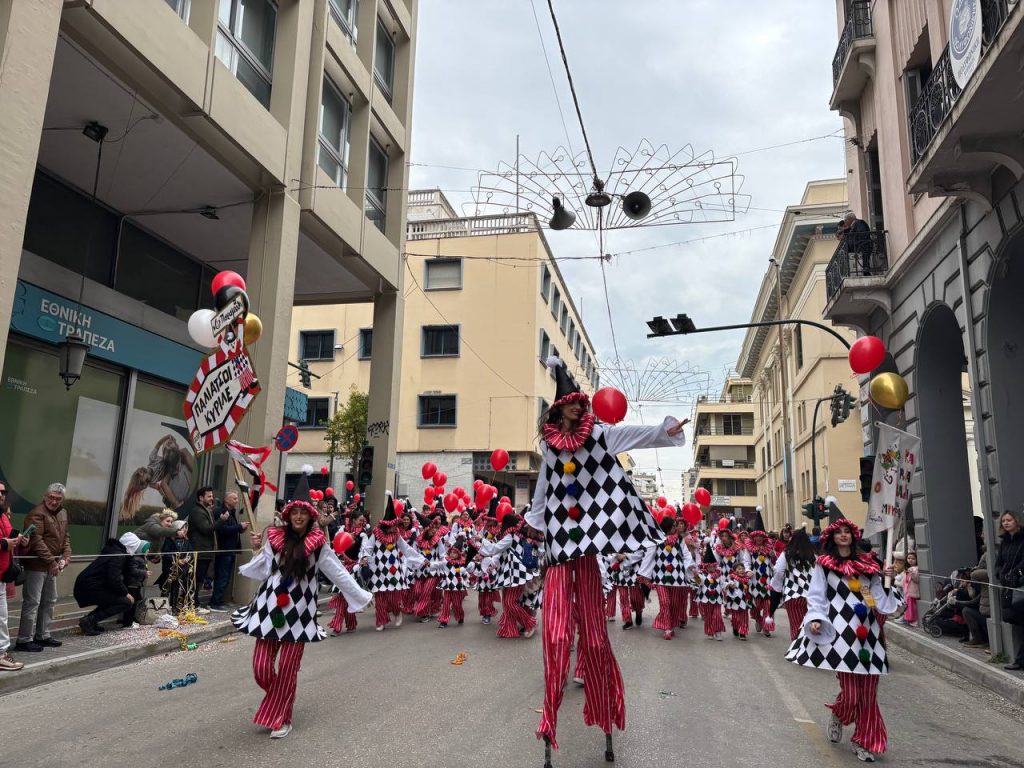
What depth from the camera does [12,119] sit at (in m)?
8.30

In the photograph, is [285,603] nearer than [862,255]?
Yes

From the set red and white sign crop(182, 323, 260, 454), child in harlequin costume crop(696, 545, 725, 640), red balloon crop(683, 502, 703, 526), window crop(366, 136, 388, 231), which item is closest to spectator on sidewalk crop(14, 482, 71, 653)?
red and white sign crop(182, 323, 260, 454)

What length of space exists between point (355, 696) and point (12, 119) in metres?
7.11

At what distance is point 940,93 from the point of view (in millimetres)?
10305

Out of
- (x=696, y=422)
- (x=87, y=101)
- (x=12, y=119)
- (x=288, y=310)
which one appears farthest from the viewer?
(x=696, y=422)

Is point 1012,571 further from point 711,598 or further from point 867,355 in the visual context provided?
point 711,598

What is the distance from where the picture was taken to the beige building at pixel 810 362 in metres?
34.0

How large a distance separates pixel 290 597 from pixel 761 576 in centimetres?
842

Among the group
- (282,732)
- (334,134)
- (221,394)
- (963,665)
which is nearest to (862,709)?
(282,732)

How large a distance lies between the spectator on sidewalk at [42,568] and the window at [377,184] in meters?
12.7

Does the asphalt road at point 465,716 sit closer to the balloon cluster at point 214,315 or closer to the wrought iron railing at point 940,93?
the balloon cluster at point 214,315

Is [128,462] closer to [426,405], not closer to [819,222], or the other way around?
[426,405]

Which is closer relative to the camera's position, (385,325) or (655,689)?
(655,689)

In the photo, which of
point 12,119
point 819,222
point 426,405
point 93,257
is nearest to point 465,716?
point 12,119
